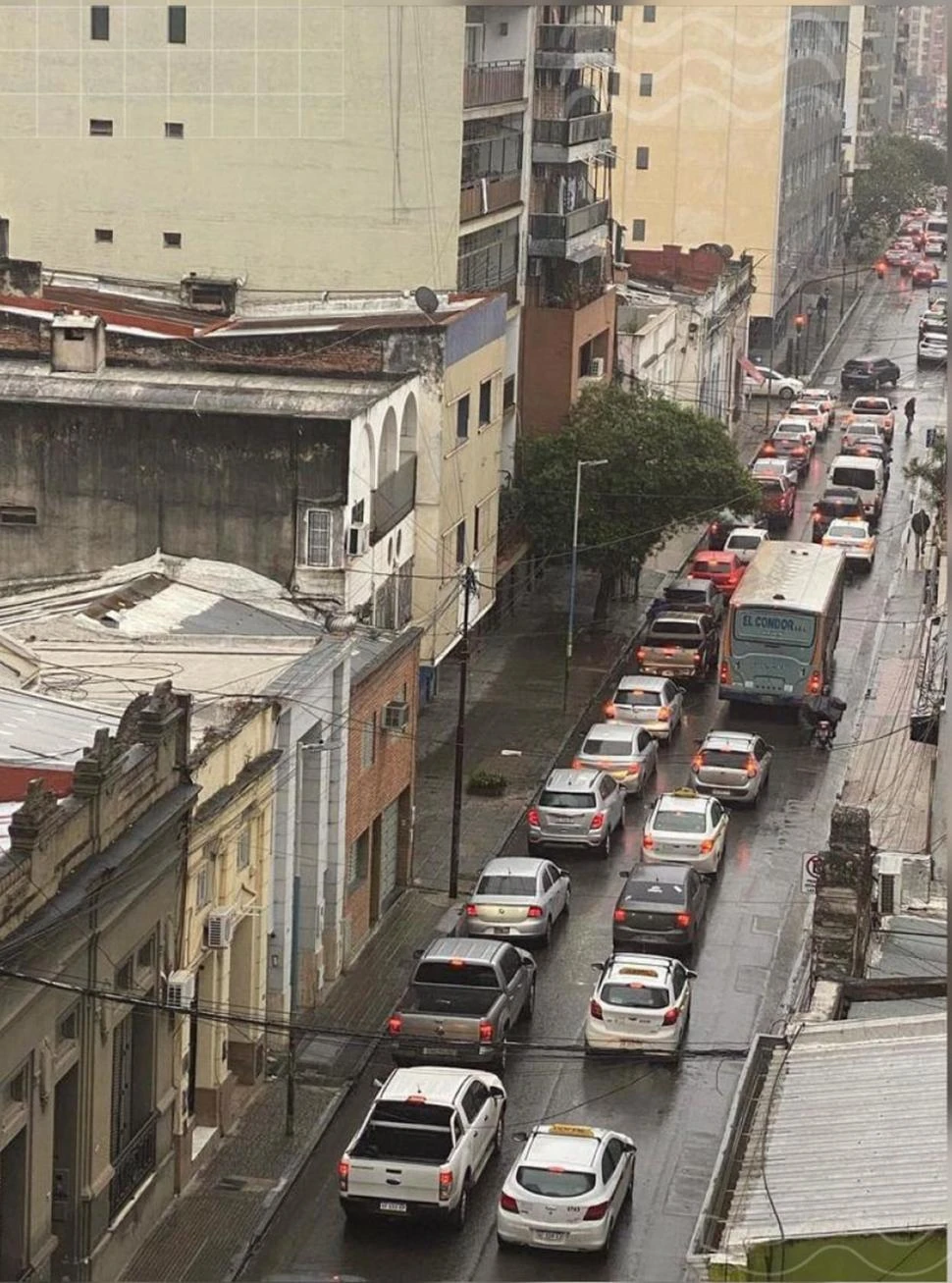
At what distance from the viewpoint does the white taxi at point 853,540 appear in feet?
192

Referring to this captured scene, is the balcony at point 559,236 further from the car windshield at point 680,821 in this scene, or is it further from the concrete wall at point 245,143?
the car windshield at point 680,821

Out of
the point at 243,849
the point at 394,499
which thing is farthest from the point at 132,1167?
the point at 394,499

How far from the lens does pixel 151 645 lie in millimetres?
29188

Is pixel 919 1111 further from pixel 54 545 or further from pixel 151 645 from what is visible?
pixel 54 545

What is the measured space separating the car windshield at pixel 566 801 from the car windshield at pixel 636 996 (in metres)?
8.42

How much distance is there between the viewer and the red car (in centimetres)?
5491

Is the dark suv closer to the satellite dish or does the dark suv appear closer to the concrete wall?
the concrete wall

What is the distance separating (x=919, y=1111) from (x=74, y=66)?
38.6 m

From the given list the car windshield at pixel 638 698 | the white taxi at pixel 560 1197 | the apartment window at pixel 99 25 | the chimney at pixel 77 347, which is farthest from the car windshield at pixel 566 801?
the apartment window at pixel 99 25

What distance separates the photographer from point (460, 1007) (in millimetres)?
27891

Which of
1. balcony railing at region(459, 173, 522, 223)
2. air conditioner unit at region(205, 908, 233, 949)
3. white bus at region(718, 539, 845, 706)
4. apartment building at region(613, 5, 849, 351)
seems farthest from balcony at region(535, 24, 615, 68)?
air conditioner unit at region(205, 908, 233, 949)

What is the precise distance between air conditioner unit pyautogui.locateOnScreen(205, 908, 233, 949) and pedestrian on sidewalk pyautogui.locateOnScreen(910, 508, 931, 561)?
124 ft

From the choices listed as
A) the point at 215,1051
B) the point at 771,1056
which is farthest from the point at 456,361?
the point at 771,1056

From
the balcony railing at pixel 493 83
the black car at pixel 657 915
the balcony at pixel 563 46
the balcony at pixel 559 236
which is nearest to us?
the black car at pixel 657 915
